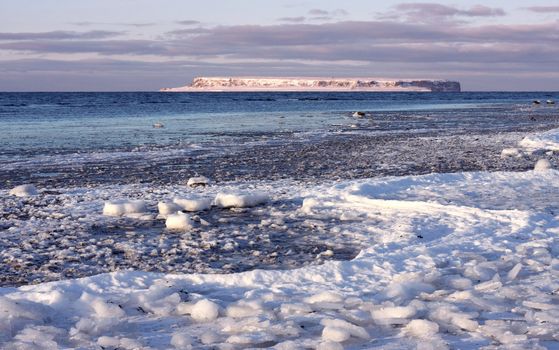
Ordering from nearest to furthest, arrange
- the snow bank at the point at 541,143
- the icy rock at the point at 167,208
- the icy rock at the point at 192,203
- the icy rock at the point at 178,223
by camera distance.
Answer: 1. the icy rock at the point at 178,223
2. the icy rock at the point at 167,208
3. the icy rock at the point at 192,203
4. the snow bank at the point at 541,143

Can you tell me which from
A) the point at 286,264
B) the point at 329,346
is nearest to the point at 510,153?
the point at 286,264

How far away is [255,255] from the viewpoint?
7172mm

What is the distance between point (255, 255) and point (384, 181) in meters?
4.39

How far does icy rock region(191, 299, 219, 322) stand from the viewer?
5098 millimetres

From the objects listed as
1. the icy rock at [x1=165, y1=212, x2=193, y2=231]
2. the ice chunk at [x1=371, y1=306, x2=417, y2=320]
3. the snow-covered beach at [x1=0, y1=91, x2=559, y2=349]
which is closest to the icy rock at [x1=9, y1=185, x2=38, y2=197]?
the snow-covered beach at [x1=0, y1=91, x2=559, y2=349]

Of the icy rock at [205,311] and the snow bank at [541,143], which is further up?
the snow bank at [541,143]

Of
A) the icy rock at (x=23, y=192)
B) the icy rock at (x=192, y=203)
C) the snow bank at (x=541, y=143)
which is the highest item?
the snow bank at (x=541, y=143)

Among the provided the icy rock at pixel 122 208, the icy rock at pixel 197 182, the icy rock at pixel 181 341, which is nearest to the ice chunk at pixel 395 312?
the icy rock at pixel 181 341

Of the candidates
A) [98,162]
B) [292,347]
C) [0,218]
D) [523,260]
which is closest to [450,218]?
[523,260]

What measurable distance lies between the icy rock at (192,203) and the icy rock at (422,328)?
501 cm

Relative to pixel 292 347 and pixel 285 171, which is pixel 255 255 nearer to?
pixel 292 347

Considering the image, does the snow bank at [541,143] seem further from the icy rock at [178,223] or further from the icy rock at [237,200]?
the icy rock at [178,223]

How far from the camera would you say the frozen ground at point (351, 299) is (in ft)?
15.3

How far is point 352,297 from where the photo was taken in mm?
5633
